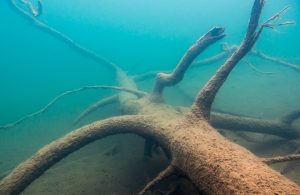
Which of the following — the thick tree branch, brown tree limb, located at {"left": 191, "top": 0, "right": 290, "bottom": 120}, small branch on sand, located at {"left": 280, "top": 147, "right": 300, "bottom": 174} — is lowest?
small branch on sand, located at {"left": 280, "top": 147, "right": 300, "bottom": 174}

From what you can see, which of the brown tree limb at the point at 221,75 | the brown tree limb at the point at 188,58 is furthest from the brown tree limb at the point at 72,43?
the brown tree limb at the point at 221,75

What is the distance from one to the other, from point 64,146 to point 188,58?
7.99 feet

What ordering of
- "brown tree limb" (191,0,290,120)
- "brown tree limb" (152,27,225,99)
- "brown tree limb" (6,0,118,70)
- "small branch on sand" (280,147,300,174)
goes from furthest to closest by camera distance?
"brown tree limb" (6,0,118,70) < "brown tree limb" (152,27,225,99) < "small branch on sand" (280,147,300,174) < "brown tree limb" (191,0,290,120)

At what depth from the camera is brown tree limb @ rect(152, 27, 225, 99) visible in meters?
4.18

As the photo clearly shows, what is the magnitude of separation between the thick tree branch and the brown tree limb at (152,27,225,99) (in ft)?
4.35

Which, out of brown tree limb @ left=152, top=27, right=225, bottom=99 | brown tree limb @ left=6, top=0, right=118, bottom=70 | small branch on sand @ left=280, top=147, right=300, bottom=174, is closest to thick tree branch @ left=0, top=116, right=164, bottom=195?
brown tree limb @ left=152, top=27, right=225, bottom=99

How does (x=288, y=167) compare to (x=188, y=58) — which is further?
(x=188, y=58)

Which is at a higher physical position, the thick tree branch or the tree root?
the thick tree branch

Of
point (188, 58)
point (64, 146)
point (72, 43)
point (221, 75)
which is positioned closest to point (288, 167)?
point (221, 75)

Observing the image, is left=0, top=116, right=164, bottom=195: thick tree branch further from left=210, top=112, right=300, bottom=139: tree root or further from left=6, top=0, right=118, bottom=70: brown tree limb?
left=6, top=0, right=118, bottom=70: brown tree limb

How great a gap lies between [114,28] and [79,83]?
26034 millimetres

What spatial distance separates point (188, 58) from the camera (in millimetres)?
4547

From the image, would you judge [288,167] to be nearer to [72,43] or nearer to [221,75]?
[221,75]

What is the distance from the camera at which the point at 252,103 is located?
9.55 m
